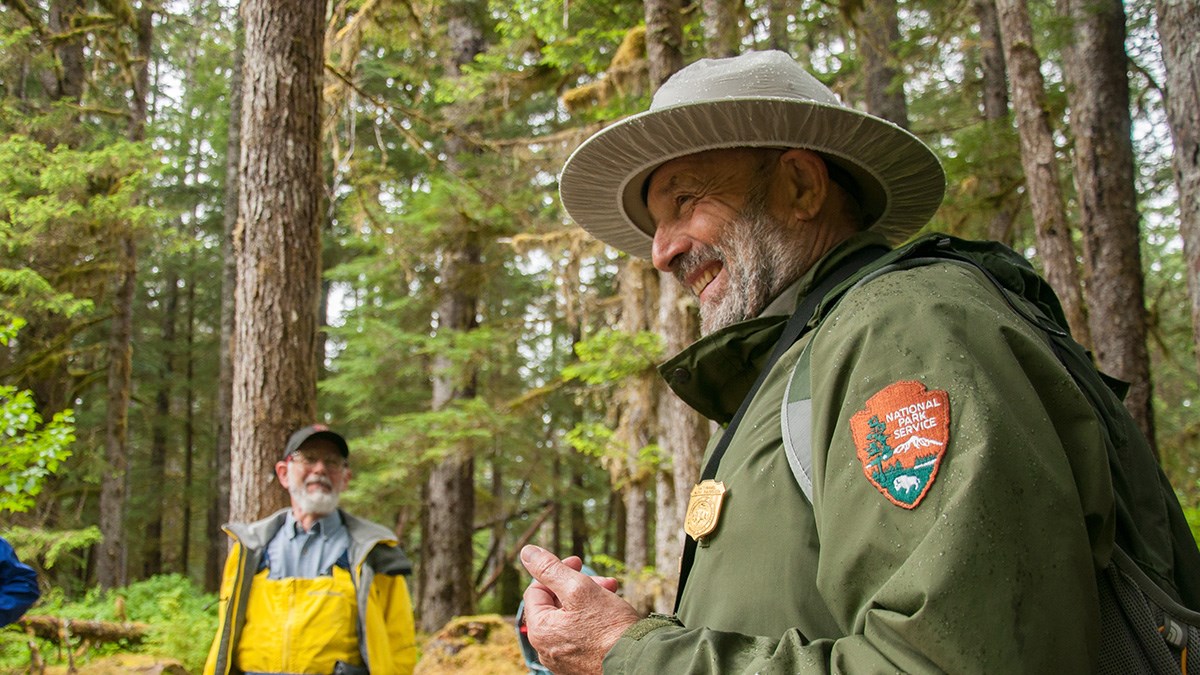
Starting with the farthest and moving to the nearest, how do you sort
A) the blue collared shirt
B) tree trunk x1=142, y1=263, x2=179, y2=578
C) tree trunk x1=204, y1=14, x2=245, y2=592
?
tree trunk x1=142, y1=263, x2=179, y2=578, tree trunk x1=204, y1=14, x2=245, y2=592, the blue collared shirt

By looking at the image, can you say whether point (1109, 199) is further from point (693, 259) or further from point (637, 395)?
point (693, 259)

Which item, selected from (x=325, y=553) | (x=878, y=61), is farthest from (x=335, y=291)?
(x=325, y=553)

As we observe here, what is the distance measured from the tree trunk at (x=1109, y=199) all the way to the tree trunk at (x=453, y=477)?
8.24 meters

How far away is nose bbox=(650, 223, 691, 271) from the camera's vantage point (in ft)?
7.34

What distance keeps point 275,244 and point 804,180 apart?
4.70 m

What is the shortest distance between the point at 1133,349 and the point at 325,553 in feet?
24.0

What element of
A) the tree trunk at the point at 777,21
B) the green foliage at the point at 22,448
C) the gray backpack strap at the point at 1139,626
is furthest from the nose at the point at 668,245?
the tree trunk at the point at 777,21

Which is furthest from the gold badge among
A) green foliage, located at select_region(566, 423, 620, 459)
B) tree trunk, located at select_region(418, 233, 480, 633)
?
tree trunk, located at select_region(418, 233, 480, 633)

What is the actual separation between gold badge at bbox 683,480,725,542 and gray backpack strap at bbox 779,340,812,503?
0.19 meters

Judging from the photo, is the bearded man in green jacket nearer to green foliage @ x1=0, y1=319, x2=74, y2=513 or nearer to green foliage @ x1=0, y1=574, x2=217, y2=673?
green foliage @ x1=0, y1=319, x2=74, y2=513

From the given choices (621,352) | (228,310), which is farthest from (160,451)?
(621,352)

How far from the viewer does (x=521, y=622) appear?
194 centimetres

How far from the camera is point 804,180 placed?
7.00 ft

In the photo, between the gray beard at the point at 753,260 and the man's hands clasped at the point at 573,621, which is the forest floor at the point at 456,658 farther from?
the man's hands clasped at the point at 573,621
